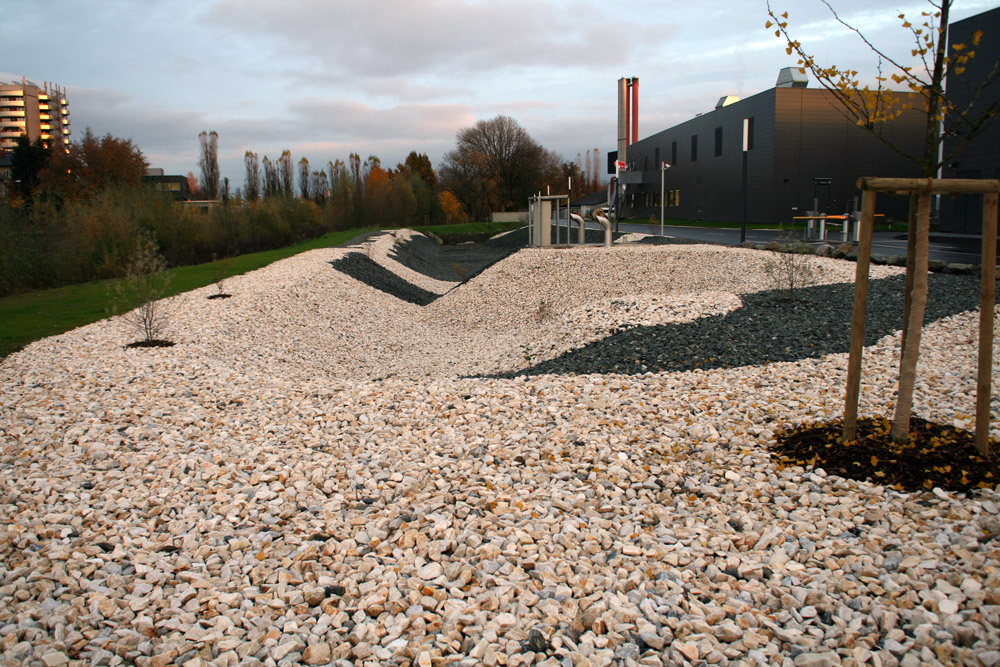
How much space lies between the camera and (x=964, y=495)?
3.58 metres

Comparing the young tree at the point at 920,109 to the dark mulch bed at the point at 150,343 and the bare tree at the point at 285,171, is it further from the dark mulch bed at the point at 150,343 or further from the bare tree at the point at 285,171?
the bare tree at the point at 285,171

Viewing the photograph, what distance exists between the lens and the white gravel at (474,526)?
2793 millimetres

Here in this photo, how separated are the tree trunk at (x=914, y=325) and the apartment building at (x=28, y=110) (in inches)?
6112

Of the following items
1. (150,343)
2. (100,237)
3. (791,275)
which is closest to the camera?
(150,343)

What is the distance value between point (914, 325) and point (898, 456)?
84cm

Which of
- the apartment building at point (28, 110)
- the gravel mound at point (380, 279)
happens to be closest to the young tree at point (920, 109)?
the gravel mound at point (380, 279)

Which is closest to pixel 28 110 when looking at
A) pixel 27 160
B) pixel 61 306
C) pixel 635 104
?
pixel 27 160

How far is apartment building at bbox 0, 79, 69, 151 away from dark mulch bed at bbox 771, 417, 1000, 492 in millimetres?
154966

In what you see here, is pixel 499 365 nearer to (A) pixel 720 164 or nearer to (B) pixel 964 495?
(B) pixel 964 495

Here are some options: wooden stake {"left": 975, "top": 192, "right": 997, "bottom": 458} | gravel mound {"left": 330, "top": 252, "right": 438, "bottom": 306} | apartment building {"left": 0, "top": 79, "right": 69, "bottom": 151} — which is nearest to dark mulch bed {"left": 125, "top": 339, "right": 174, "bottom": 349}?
wooden stake {"left": 975, "top": 192, "right": 997, "bottom": 458}

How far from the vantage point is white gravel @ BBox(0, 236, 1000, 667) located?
2.79 meters

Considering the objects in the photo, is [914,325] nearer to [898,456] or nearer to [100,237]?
[898,456]

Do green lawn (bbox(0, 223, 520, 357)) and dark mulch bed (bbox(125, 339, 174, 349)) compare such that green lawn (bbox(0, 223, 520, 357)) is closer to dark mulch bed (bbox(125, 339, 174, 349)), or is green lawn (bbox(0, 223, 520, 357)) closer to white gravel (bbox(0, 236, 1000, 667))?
dark mulch bed (bbox(125, 339, 174, 349))

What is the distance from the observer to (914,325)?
3938mm
